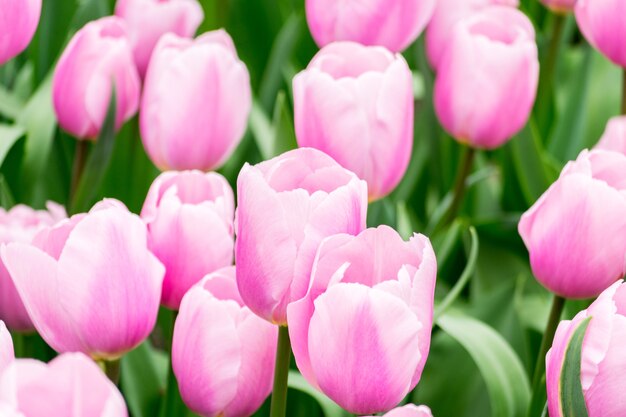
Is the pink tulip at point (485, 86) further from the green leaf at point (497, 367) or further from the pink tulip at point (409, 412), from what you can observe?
the pink tulip at point (409, 412)

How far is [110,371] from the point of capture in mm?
729

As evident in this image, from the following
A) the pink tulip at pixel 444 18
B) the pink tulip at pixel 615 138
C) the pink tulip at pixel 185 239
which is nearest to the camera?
the pink tulip at pixel 185 239

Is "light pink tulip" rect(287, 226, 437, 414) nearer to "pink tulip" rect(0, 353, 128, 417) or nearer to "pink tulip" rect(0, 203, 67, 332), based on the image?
"pink tulip" rect(0, 353, 128, 417)

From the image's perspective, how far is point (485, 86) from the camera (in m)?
1.07

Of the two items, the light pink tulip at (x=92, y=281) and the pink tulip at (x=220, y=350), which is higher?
the light pink tulip at (x=92, y=281)

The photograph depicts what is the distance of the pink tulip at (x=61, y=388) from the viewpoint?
1.51 feet

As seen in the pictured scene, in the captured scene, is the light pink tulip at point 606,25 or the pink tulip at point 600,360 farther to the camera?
the light pink tulip at point 606,25

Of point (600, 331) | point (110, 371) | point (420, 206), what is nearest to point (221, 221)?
point (110, 371)

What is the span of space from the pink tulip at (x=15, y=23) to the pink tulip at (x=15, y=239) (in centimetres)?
12

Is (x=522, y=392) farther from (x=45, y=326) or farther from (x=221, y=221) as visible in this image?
(x=45, y=326)

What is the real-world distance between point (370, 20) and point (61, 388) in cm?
63

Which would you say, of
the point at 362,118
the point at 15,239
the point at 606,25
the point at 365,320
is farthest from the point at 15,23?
the point at 606,25

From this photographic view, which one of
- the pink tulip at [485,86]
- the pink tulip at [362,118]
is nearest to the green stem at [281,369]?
the pink tulip at [362,118]

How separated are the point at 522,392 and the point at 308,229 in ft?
1.24
